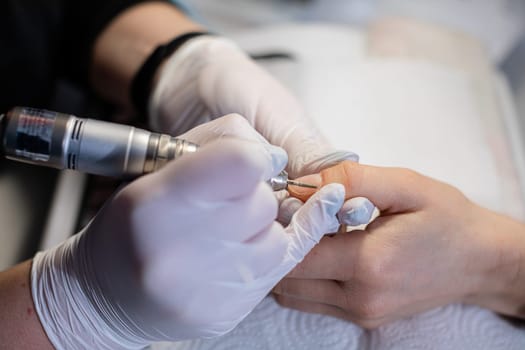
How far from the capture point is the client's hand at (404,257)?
0.67m

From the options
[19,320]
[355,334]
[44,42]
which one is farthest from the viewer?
[44,42]

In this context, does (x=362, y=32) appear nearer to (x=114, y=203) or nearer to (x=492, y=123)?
(x=492, y=123)

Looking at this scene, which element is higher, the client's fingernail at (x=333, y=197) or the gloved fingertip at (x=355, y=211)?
the client's fingernail at (x=333, y=197)

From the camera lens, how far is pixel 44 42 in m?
1.08

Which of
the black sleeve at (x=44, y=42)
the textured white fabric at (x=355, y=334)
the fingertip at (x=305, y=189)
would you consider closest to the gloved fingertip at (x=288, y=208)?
the fingertip at (x=305, y=189)

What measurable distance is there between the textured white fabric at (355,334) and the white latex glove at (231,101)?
0.74 ft

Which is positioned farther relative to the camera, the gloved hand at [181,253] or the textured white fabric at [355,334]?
the textured white fabric at [355,334]

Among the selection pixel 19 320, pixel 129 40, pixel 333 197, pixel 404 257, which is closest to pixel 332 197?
pixel 333 197

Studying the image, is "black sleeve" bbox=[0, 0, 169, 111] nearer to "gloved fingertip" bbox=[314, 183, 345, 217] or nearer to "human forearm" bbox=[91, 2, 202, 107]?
"human forearm" bbox=[91, 2, 202, 107]

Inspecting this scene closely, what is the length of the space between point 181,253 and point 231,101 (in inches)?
15.5

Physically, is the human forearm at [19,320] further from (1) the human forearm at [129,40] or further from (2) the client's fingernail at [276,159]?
(1) the human forearm at [129,40]

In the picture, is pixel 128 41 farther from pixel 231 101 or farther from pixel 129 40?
pixel 231 101

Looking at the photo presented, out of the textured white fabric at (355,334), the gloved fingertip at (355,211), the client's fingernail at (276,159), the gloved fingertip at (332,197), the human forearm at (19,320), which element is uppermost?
the client's fingernail at (276,159)

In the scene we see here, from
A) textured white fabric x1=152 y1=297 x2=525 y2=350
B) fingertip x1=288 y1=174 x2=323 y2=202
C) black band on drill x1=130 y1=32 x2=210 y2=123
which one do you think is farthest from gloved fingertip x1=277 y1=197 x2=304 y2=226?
black band on drill x1=130 y1=32 x2=210 y2=123
